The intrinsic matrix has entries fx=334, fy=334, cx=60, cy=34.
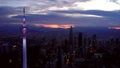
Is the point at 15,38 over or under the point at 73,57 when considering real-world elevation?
over

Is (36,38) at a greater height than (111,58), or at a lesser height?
greater

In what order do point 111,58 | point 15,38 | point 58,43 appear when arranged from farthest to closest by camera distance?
point 58,43, point 111,58, point 15,38

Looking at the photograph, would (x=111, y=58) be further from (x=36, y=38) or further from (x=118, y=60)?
(x=36, y=38)

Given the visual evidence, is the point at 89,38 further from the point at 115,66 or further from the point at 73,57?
the point at 115,66

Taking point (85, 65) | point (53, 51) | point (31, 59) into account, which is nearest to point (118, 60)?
point (85, 65)

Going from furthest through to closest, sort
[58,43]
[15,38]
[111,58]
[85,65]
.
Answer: [58,43] → [111,58] → [85,65] → [15,38]

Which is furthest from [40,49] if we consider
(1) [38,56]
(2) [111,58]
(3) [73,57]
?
(2) [111,58]

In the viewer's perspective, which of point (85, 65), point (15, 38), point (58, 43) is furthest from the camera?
point (58, 43)

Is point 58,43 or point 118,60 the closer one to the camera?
point 118,60

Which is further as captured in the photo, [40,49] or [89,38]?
[89,38]
